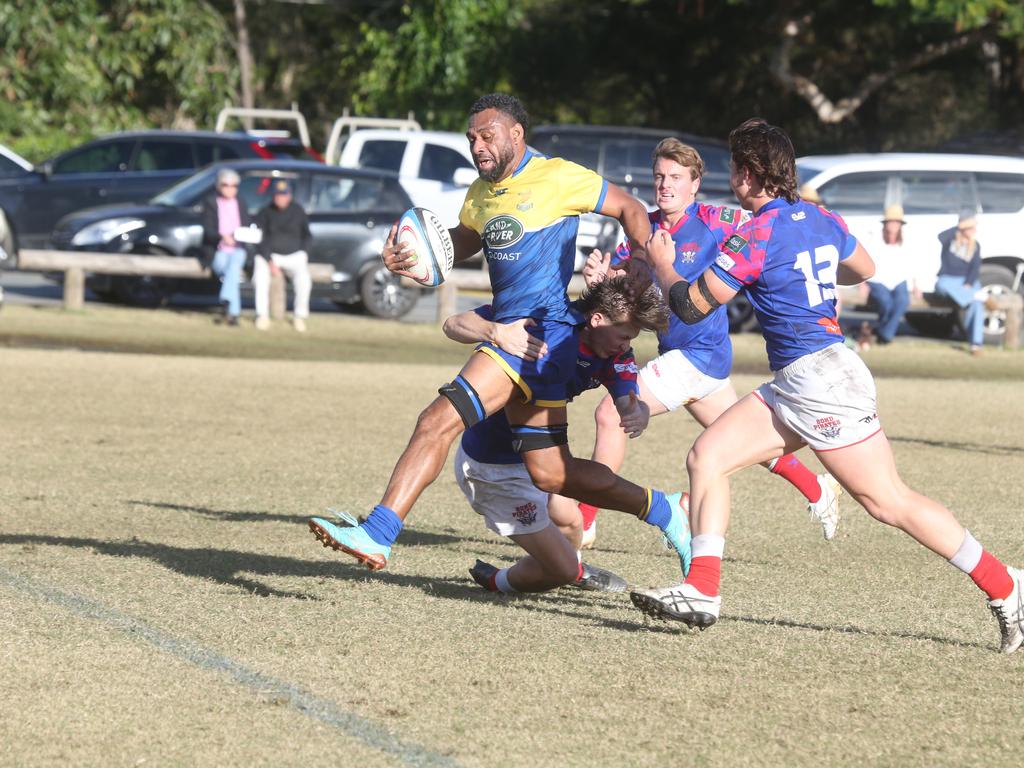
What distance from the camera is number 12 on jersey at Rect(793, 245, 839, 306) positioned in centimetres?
596

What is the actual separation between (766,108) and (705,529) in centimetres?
3338

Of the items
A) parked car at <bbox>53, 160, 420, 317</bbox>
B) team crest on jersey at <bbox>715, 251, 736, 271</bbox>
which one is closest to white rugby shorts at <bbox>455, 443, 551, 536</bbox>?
team crest on jersey at <bbox>715, 251, 736, 271</bbox>

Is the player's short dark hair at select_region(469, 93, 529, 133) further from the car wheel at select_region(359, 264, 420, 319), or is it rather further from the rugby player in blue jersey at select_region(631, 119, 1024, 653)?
the car wheel at select_region(359, 264, 420, 319)

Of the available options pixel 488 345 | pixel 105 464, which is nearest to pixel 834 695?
pixel 488 345

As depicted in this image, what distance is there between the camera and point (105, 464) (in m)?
9.94

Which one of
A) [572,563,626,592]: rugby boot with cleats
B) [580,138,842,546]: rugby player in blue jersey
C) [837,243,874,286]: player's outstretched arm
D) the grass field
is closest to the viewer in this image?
the grass field

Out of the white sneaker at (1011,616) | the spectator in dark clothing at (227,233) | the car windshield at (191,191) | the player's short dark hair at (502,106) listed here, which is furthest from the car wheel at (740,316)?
the white sneaker at (1011,616)

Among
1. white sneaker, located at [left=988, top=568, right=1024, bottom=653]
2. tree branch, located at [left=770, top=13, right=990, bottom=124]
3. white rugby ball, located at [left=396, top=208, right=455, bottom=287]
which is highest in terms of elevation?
tree branch, located at [left=770, top=13, right=990, bottom=124]

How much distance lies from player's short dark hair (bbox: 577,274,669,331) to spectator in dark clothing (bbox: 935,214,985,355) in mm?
14155

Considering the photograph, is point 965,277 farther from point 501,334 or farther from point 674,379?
point 501,334

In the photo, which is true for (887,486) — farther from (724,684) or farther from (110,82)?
(110,82)

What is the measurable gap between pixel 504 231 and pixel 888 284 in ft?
45.8

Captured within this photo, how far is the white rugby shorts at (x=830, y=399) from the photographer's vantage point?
19.4 feet

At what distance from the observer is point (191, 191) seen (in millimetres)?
20859
